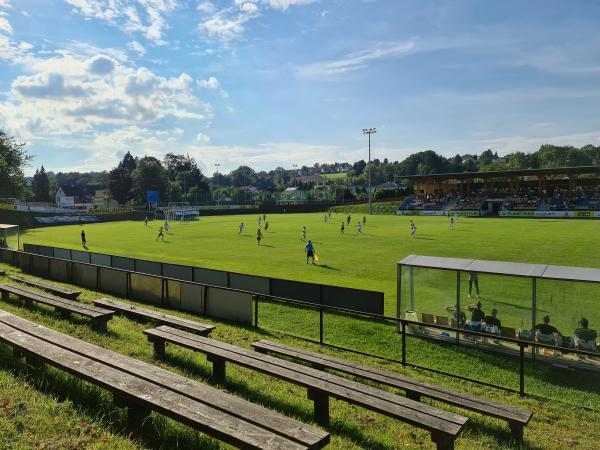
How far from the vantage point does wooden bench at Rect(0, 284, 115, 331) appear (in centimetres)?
897

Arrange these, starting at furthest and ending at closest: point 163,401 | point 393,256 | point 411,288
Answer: point 393,256 → point 411,288 → point 163,401

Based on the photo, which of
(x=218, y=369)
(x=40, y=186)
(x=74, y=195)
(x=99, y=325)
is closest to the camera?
(x=218, y=369)

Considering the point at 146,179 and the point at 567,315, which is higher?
the point at 146,179

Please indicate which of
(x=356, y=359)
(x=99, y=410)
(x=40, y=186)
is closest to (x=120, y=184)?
(x=40, y=186)

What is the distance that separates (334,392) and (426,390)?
1664 mm

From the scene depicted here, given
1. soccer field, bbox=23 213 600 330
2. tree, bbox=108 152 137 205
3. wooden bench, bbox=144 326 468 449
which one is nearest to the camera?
wooden bench, bbox=144 326 468 449

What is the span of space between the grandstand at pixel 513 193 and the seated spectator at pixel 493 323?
60648 mm

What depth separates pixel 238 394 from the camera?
244 inches

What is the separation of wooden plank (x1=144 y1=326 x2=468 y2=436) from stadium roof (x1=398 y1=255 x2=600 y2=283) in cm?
Answer: 656

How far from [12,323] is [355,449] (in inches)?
214

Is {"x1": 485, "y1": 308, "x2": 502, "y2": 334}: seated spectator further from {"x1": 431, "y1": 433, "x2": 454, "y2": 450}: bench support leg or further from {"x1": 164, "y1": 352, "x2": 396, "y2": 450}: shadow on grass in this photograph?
{"x1": 431, "y1": 433, "x2": 454, "y2": 450}: bench support leg

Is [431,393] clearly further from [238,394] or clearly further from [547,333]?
[547,333]

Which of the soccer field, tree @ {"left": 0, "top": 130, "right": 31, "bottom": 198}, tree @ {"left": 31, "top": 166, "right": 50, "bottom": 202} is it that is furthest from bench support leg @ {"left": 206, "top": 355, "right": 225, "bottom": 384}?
tree @ {"left": 31, "top": 166, "right": 50, "bottom": 202}

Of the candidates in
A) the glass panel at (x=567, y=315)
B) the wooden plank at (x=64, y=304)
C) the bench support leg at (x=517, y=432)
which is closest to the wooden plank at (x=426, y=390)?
the bench support leg at (x=517, y=432)
